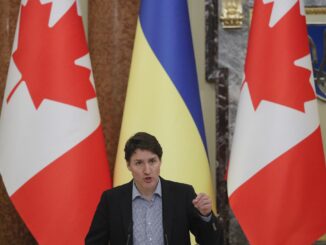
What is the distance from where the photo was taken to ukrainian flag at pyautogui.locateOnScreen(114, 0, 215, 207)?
2.97 meters

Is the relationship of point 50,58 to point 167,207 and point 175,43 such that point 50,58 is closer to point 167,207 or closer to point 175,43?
point 175,43

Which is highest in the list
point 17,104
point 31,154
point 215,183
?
point 17,104

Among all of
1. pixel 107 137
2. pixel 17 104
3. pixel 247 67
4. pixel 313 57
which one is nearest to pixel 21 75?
pixel 17 104

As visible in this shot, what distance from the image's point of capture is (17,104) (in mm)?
2947

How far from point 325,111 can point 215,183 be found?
0.70m

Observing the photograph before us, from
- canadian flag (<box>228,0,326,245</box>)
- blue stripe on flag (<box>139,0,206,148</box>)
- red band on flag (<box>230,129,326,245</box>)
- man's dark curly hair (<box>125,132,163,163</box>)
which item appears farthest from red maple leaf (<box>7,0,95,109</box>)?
man's dark curly hair (<box>125,132,163,163</box>)

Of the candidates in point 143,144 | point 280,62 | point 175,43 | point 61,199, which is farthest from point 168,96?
point 143,144

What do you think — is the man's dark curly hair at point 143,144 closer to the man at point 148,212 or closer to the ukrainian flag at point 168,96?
the man at point 148,212

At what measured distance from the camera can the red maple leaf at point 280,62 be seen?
2.83 m

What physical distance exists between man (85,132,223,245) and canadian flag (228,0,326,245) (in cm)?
91

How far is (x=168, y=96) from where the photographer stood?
3014 millimetres

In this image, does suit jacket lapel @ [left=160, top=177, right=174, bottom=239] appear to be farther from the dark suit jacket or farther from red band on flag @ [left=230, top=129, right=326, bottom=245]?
red band on flag @ [left=230, top=129, right=326, bottom=245]

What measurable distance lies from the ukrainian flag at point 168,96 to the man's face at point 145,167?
3.40ft

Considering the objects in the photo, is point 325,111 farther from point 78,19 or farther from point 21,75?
point 21,75
